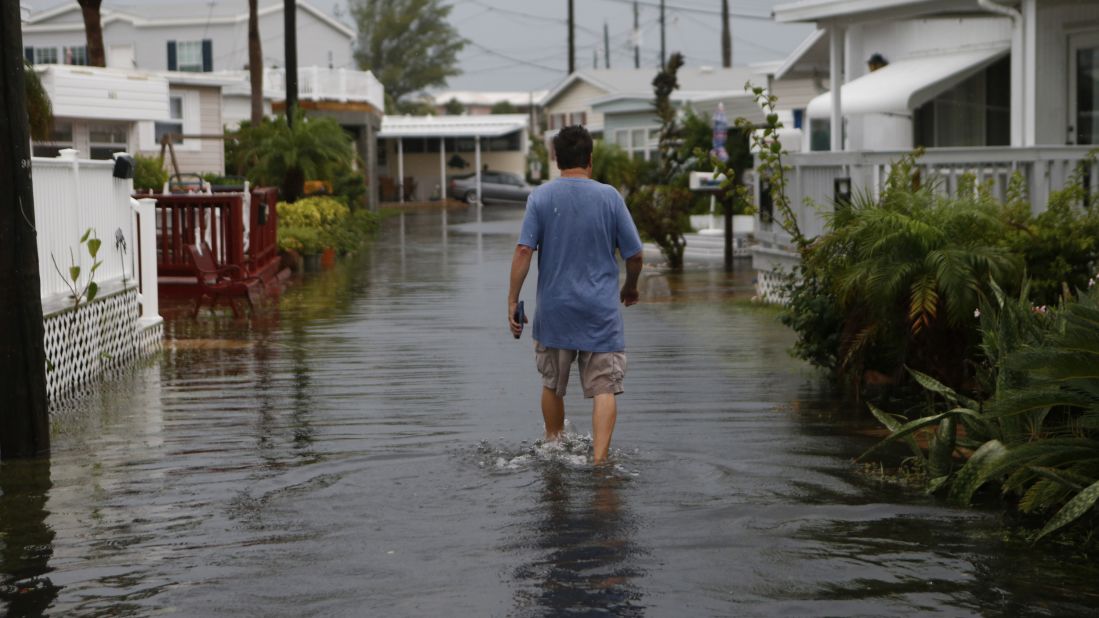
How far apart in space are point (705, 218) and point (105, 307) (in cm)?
2357

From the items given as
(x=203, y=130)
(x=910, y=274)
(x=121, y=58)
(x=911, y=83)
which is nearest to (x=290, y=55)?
(x=203, y=130)

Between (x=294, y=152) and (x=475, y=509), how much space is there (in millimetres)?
23754

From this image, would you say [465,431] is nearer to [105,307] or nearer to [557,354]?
[557,354]

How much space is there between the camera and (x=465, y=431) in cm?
933

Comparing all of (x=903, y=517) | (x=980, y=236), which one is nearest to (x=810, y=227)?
(x=980, y=236)

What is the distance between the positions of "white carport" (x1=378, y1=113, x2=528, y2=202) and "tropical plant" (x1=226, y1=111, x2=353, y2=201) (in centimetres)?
3274

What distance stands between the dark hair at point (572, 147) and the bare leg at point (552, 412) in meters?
1.23

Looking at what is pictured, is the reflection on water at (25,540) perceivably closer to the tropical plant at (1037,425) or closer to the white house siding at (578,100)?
the tropical plant at (1037,425)

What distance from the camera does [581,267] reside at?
8016mm

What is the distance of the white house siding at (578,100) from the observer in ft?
199

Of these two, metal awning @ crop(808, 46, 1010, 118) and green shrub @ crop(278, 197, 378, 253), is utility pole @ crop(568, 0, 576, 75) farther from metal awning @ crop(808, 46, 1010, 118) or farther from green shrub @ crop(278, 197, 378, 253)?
metal awning @ crop(808, 46, 1010, 118)

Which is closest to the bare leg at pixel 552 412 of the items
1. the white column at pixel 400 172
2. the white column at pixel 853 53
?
the white column at pixel 853 53

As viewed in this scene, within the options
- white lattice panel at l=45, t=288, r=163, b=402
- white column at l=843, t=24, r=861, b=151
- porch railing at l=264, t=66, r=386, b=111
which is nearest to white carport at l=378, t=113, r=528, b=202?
porch railing at l=264, t=66, r=386, b=111

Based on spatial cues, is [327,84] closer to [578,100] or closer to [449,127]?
[578,100]
